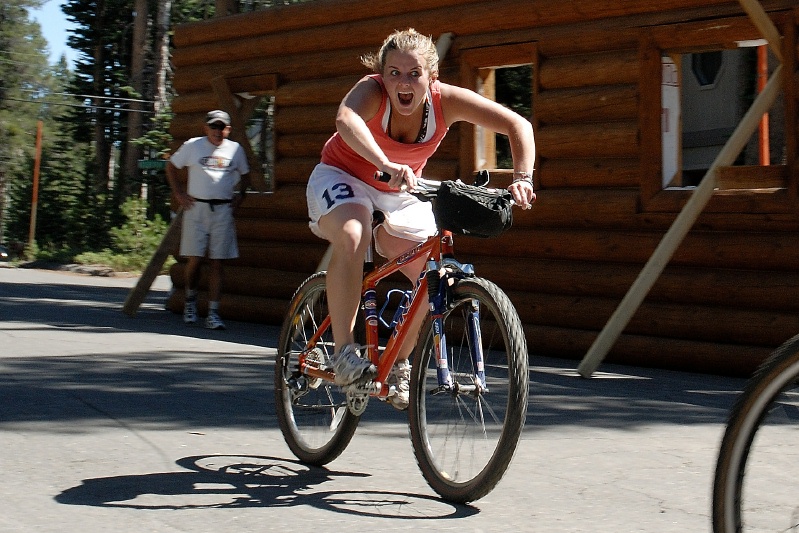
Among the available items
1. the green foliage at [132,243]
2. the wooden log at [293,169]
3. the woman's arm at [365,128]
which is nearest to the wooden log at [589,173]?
the wooden log at [293,169]

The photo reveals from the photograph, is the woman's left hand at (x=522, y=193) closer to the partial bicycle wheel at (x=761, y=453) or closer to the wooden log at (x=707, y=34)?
the partial bicycle wheel at (x=761, y=453)

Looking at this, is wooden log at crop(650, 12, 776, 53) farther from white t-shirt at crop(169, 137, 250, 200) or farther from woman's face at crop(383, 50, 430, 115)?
woman's face at crop(383, 50, 430, 115)

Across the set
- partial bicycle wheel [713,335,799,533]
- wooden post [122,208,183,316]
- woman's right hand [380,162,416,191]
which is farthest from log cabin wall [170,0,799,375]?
partial bicycle wheel [713,335,799,533]

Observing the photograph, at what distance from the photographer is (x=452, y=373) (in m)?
5.05

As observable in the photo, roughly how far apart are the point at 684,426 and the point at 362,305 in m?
2.25

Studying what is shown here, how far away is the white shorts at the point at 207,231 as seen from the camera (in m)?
12.9

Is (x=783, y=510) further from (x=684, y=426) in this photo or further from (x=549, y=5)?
(x=549, y=5)

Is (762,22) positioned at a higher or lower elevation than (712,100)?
lower

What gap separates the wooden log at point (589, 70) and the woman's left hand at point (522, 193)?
18.1 ft

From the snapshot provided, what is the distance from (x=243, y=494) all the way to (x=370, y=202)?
4.41 ft

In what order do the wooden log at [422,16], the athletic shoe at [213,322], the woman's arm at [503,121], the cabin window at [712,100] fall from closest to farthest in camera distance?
1. the woman's arm at [503,121]
2. the wooden log at [422,16]
3. the athletic shoe at [213,322]
4. the cabin window at [712,100]

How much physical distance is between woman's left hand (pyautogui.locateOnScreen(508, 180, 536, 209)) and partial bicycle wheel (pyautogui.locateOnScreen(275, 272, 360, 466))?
116 centimetres

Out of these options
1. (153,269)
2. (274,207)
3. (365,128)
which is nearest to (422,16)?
(274,207)

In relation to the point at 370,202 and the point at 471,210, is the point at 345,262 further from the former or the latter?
the point at 471,210
